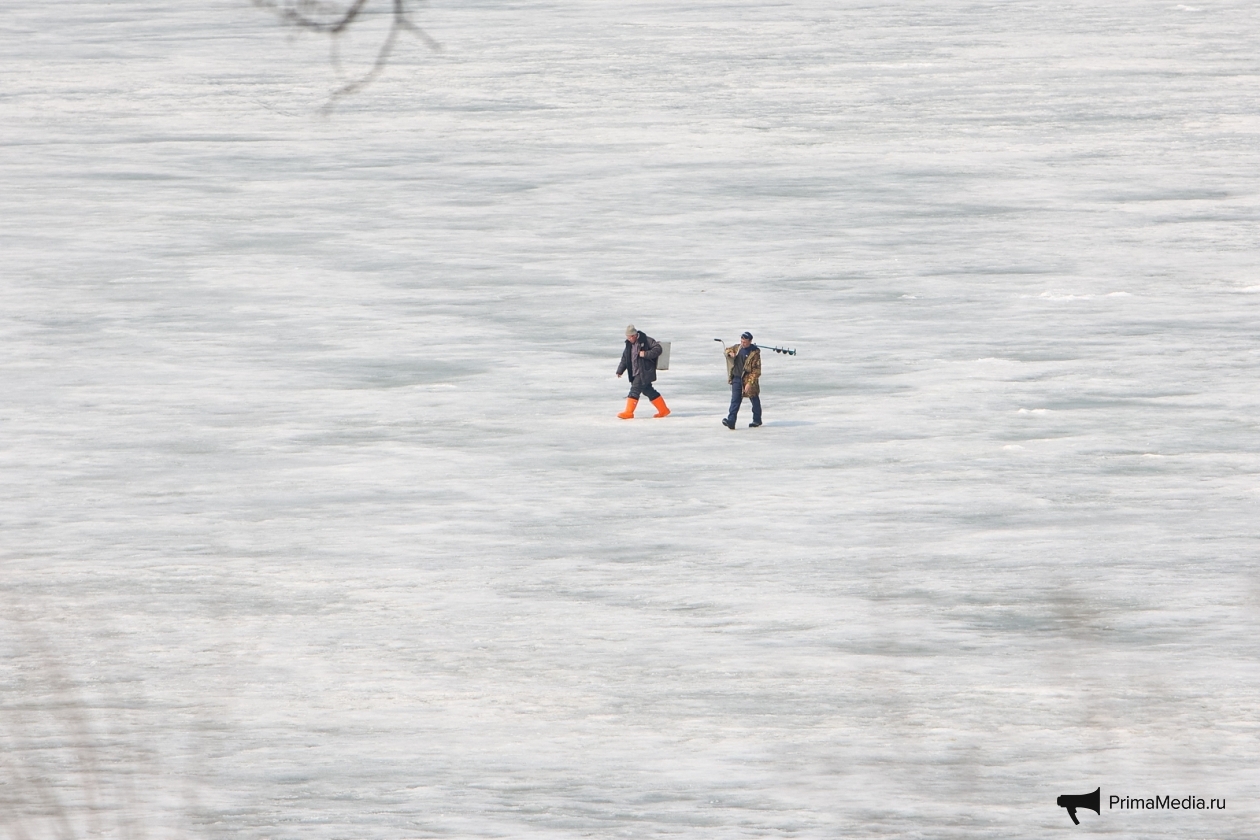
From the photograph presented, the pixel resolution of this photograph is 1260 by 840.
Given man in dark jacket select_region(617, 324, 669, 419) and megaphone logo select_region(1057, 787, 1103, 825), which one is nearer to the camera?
megaphone logo select_region(1057, 787, 1103, 825)

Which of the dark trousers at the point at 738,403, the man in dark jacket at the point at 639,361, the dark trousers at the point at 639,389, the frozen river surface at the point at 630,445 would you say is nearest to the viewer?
the frozen river surface at the point at 630,445

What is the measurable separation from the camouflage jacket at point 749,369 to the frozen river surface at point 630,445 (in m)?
0.45

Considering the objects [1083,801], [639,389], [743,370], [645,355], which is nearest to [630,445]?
[639,389]

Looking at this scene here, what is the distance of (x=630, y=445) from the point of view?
17062 mm

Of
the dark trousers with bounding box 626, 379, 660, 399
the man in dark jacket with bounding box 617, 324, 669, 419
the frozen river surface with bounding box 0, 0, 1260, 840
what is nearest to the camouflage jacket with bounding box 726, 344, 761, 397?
the frozen river surface with bounding box 0, 0, 1260, 840

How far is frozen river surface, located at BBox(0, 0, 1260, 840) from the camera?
30.2 feet

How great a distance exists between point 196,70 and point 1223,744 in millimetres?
33312

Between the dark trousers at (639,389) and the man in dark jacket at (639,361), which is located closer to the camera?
the man in dark jacket at (639,361)

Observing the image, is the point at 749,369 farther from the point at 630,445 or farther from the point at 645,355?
the point at 630,445

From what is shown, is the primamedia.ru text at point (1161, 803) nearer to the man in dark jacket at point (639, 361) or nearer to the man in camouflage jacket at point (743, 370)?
the man in camouflage jacket at point (743, 370)

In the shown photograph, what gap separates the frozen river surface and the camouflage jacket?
45cm

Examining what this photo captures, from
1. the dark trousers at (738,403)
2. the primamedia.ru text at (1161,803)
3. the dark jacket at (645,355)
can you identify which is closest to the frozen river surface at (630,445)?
the primamedia.ru text at (1161,803)

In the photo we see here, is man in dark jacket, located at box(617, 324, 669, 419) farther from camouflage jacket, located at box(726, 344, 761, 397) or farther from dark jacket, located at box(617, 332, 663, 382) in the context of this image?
camouflage jacket, located at box(726, 344, 761, 397)

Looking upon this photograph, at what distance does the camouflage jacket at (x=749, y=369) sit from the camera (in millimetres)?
17141
